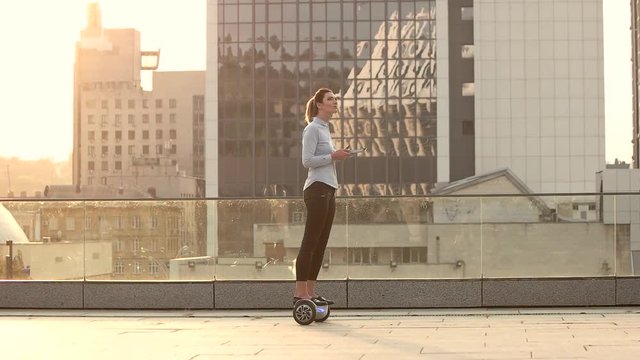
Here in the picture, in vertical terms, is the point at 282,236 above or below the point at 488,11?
below

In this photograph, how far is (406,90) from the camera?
294 feet

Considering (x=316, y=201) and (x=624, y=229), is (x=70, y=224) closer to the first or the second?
(x=316, y=201)

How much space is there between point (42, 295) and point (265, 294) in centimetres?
225

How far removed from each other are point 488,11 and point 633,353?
87.2 m

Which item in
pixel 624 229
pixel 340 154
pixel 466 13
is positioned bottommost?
pixel 624 229

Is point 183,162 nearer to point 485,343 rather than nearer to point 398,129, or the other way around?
point 398,129

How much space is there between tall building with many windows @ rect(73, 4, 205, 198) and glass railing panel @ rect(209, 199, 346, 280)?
14364 cm

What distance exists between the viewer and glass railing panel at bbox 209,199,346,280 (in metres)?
10.9

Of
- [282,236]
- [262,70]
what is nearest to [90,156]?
[262,70]

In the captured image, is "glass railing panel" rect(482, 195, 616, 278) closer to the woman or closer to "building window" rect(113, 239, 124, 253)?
the woman

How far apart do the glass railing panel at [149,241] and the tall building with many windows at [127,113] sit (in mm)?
143326

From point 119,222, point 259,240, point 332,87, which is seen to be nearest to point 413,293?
point 259,240

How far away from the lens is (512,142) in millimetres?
92250

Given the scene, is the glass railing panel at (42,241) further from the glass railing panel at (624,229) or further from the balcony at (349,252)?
the glass railing panel at (624,229)
